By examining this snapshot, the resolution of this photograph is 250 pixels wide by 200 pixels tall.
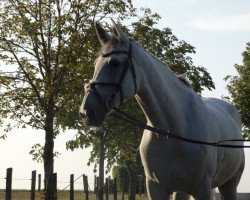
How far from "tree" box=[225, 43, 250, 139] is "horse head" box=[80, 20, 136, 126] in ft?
103

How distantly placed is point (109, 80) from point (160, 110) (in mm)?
987

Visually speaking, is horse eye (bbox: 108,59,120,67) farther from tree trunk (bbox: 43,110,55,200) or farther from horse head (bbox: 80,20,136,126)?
tree trunk (bbox: 43,110,55,200)

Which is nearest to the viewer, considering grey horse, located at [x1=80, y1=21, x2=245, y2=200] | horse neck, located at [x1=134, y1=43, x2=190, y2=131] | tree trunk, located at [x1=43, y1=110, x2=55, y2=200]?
grey horse, located at [x1=80, y1=21, x2=245, y2=200]

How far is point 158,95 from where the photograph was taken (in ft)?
21.8

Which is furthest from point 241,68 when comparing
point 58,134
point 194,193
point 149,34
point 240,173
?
point 194,193

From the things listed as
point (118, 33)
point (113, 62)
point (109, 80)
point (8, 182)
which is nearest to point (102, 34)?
point (118, 33)

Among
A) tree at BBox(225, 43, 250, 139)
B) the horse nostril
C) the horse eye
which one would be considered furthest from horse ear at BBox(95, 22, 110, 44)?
tree at BBox(225, 43, 250, 139)

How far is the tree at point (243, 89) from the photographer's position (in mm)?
40000

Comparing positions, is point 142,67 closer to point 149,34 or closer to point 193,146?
point 193,146

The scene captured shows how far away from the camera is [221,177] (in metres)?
8.16

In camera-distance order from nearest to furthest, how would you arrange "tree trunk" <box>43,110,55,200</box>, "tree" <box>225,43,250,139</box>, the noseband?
the noseband < "tree trunk" <box>43,110,55,200</box> < "tree" <box>225,43,250,139</box>

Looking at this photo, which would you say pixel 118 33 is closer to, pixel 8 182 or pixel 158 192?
pixel 158 192

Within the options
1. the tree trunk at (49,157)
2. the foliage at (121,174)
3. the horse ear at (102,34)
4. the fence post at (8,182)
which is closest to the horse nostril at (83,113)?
the horse ear at (102,34)

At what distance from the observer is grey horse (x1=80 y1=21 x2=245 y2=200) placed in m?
6.02
